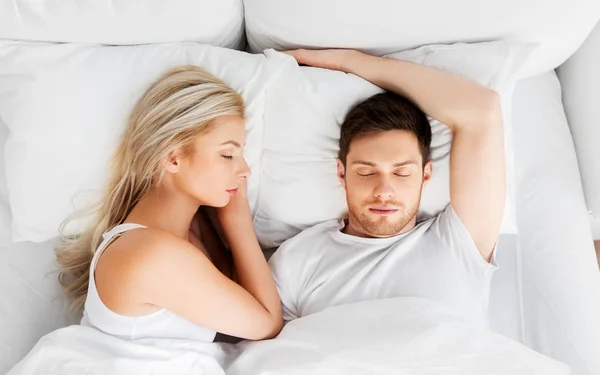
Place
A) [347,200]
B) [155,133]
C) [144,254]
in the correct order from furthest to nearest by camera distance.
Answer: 1. [347,200]
2. [155,133]
3. [144,254]

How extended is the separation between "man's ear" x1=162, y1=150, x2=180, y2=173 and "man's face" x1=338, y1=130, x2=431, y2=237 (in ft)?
1.29

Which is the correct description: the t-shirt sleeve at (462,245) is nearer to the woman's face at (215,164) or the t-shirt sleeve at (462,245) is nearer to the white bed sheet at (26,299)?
the woman's face at (215,164)

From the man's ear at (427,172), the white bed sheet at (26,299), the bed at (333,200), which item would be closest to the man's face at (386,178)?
the man's ear at (427,172)

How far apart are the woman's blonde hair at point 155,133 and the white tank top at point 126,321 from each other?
0.43 feet

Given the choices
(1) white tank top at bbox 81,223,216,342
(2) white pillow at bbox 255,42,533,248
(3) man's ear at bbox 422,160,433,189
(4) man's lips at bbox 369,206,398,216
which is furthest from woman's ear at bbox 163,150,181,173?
(3) man's ear at bbox 422,160,433,189

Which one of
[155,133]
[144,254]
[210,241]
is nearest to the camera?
[144,254]

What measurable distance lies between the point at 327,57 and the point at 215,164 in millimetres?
388

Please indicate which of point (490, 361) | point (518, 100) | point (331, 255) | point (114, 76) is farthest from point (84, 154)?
point (518, 100)

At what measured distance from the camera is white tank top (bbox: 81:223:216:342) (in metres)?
1.23

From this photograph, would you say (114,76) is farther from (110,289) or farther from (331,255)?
(331,255)

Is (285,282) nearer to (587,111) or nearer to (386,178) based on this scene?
(386,178)

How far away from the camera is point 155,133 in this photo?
1272 mm

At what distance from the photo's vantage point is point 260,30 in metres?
1.44

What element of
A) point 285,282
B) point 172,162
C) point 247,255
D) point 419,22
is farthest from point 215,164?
point 419,22
